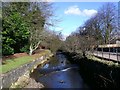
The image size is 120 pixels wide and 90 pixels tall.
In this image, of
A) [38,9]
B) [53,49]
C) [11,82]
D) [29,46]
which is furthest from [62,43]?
[11,82]

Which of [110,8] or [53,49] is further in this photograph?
[53,49]

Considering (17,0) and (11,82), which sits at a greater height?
(17,0)

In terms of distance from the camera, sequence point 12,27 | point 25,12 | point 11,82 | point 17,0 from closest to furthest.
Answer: point 11,82 → point 12,27 → point 17,0 → point 25,12

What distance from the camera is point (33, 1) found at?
43.1 metres

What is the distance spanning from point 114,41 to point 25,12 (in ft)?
148

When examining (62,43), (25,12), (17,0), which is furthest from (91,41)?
(62,43)

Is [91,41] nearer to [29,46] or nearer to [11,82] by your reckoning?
[29,46]

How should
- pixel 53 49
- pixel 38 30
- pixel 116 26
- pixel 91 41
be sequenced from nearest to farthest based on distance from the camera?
pixel 38 30 < pixel 91 41 < pixel 116 26 < pixel 53 49

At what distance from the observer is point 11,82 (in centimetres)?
2264

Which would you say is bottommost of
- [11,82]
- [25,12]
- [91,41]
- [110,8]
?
[11,82]

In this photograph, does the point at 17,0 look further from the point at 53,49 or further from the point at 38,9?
the point at 53,49

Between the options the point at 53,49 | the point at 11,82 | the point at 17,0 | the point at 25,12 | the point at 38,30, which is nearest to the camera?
the point at 11,82

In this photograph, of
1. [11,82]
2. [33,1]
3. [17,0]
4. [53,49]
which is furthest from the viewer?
[53,49]

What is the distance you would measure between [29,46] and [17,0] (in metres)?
23.9
